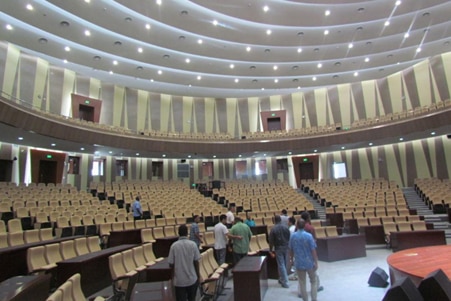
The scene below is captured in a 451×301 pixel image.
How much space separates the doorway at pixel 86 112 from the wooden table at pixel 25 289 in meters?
15.8

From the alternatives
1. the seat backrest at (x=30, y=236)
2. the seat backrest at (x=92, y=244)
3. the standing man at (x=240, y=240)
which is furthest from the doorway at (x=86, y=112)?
the standing man at (x=240, y=240)

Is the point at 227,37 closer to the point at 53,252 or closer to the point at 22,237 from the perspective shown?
the point at 22,237

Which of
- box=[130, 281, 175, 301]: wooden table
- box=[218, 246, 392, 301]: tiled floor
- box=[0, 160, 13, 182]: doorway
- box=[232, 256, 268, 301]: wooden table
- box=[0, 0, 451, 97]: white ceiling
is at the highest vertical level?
box=[0, 0, 451, 97]: white ceiling

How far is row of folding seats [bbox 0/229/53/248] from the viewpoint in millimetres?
6258

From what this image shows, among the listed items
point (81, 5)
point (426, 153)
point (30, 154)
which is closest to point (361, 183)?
point (426, 153)

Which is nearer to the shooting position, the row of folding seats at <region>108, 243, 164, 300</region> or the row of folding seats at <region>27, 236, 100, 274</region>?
the row of folding seats at <region>108, 243, 164, 300</region>

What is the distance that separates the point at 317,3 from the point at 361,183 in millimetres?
9303

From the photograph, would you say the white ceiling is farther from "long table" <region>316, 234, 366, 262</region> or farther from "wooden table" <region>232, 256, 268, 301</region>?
"wooden table" <region>232, 256, 268, 301</region>

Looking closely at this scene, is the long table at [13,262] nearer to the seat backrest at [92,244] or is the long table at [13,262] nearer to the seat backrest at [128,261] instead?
the seat backrest at [92,244]

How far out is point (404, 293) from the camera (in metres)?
2.36

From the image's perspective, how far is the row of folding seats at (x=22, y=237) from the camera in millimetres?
6258

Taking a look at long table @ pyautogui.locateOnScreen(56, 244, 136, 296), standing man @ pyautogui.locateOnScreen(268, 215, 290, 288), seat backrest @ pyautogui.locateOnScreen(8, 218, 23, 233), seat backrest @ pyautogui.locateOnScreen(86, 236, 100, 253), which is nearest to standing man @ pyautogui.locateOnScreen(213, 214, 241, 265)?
standing man @ pyautogui.locateOnScreen(268, 215, 290, 288)

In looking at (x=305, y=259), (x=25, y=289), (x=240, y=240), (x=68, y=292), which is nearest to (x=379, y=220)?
(x=240, y=240)

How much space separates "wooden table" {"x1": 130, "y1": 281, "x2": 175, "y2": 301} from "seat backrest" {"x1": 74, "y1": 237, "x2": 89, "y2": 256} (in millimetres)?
3821
